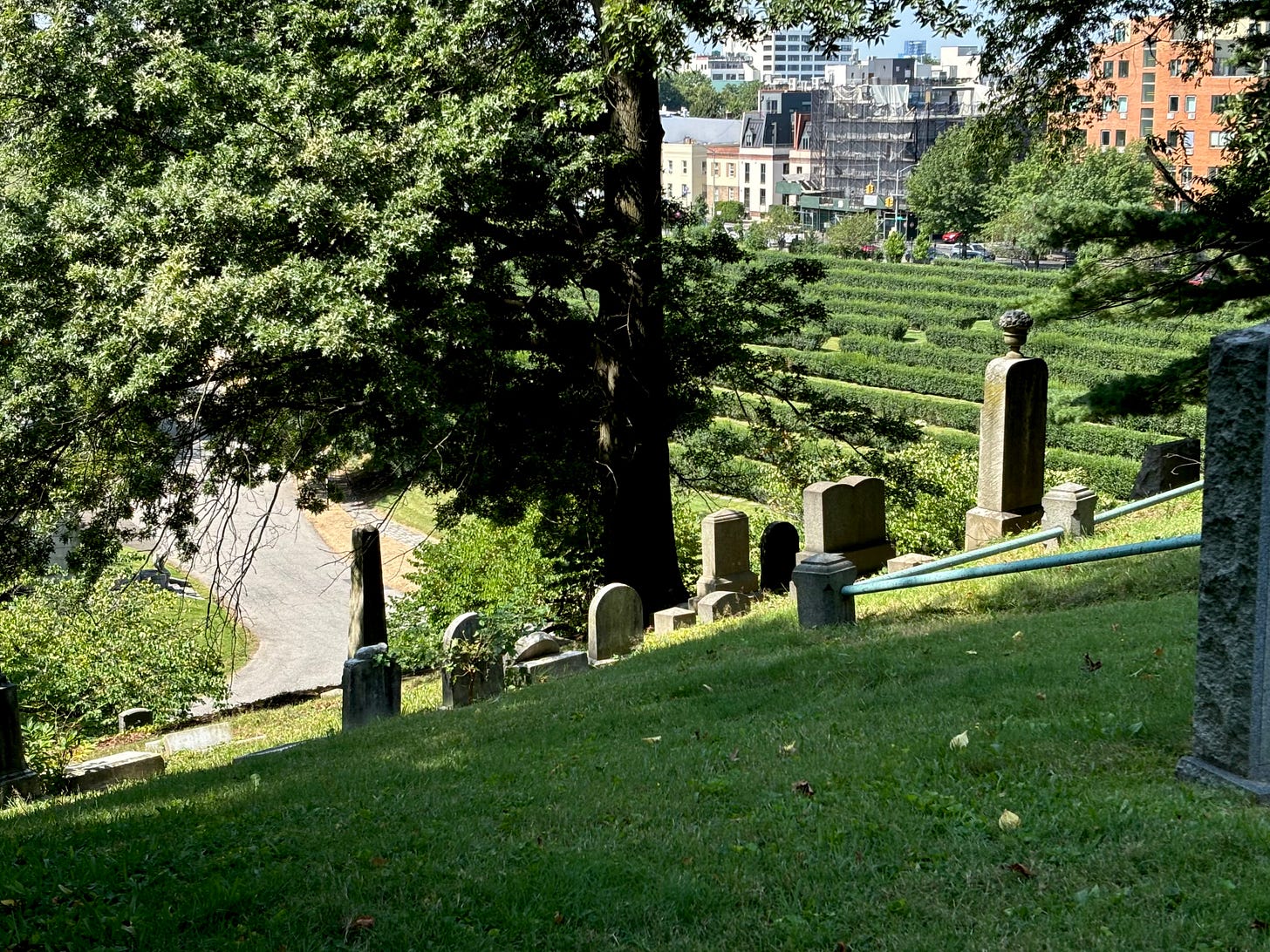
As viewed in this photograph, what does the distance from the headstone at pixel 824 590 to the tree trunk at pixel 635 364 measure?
5.07 metres

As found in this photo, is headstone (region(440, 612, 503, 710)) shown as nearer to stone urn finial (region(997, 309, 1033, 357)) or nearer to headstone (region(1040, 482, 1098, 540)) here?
headstone (region(1040, 482, 1098, 540))

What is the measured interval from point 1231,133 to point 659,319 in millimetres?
6242

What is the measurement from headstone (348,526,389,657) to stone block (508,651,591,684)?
12.7 feet

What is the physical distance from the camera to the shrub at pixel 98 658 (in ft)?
53.8

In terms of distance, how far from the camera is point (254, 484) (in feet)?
45.0

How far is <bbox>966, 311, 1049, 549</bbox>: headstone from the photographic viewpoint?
1393cm

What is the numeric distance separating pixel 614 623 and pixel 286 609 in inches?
747

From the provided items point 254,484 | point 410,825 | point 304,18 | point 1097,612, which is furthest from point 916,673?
point 304,18

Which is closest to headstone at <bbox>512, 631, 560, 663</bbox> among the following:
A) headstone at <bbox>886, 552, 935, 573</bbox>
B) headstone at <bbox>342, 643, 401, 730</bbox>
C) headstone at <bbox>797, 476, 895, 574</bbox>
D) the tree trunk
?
headstone at <bbox>342, 643, 401, 730</bbox>

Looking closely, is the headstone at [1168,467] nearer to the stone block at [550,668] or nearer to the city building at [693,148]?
the stone block at [550,668]

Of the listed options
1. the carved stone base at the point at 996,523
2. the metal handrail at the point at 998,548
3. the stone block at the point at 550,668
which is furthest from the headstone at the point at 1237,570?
the carved stone base at the point at 996,523

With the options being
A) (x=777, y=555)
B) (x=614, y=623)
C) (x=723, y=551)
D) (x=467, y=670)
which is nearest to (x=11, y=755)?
(x=467, y=670)

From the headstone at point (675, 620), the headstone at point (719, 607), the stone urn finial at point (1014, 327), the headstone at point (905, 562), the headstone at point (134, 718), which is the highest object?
the stone urn finial at point (1014, 327)

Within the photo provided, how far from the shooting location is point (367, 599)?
15195 mm
